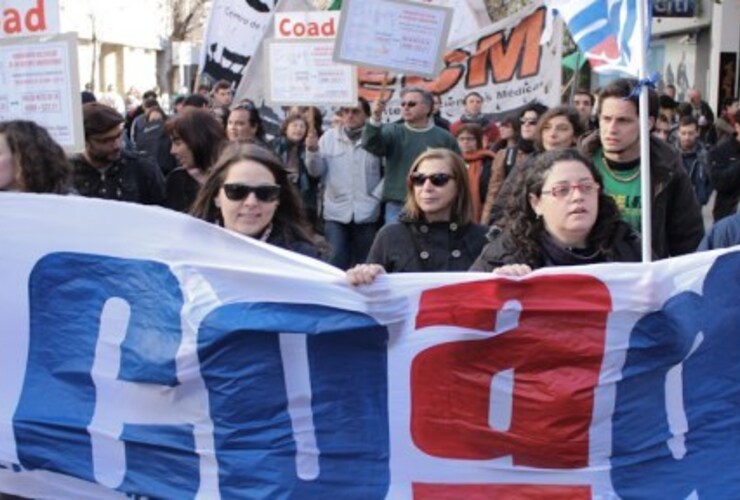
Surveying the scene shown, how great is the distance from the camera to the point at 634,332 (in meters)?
3.48

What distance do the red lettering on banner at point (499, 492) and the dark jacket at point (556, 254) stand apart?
26.9 inches

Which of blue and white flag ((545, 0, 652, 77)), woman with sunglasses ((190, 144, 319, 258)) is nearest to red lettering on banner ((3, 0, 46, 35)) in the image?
woman with sunglasses ((190, 144, 319, 258))

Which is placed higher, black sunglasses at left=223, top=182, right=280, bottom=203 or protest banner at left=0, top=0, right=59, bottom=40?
protest banner at left=0, top=0, right=59, bottom=40

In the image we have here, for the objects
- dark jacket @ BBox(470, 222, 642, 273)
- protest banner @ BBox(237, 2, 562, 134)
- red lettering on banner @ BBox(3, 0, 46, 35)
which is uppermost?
red lettering on banner @ BBox(3, 0, 46, 35)

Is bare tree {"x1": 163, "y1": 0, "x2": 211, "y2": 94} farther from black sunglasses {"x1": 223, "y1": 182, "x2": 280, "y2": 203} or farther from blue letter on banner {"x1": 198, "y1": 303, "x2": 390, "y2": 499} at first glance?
blue letter on banner {"x1": 198, "y1": 303, "x2": 390, "y2": 499}

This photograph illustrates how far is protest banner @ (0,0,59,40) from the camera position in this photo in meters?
5.45

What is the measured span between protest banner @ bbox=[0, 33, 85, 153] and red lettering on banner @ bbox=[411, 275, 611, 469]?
2.47 metres

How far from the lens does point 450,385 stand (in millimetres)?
3494

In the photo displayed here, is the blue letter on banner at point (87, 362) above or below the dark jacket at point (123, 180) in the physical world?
below

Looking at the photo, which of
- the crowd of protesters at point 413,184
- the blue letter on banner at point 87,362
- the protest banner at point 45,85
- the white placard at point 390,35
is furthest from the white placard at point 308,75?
the blue letter on banner at point 87,362

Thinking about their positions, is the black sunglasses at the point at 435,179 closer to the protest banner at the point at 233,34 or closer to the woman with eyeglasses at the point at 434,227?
the woman with eyeglasses at the point at 434,227

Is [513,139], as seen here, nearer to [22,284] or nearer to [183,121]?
[183,121]

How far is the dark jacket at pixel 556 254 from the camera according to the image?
374cm

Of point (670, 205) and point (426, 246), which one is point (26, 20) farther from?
point (670, 205)
